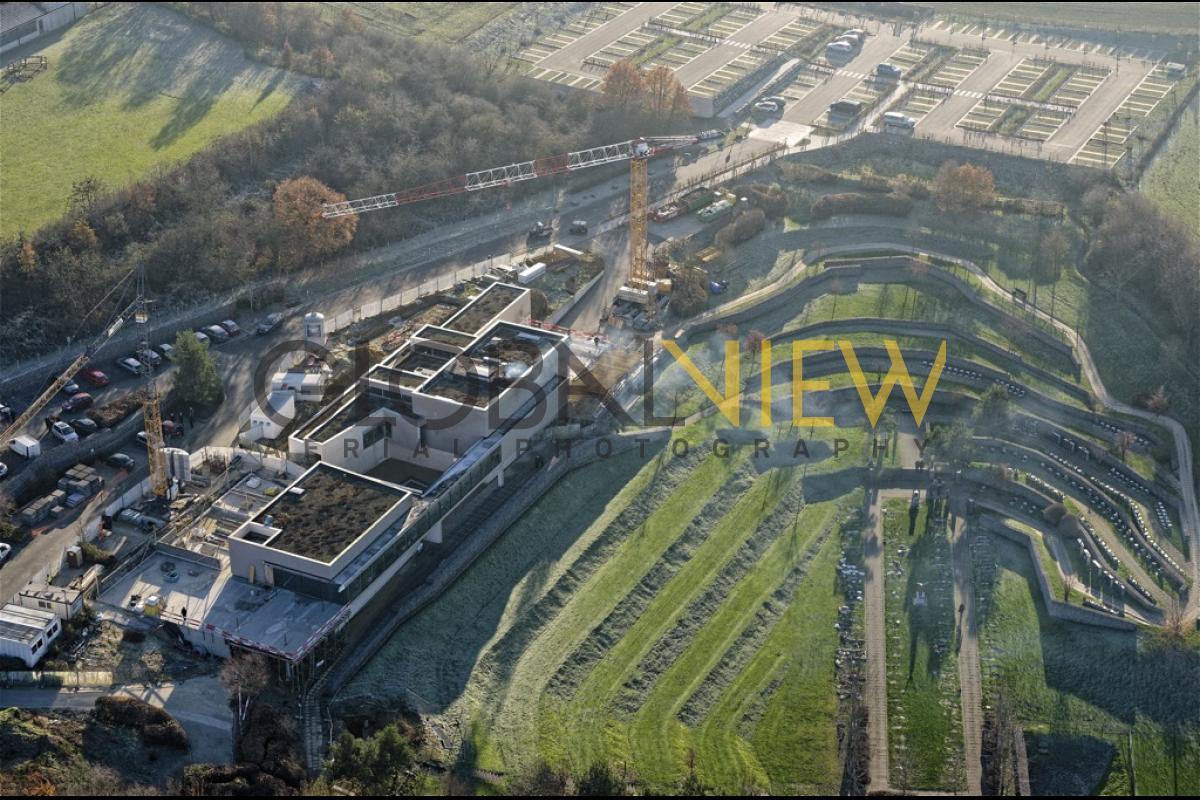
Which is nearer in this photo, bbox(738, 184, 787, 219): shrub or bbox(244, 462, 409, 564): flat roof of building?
bbox(244, 462, 409, 564): flat roof of building

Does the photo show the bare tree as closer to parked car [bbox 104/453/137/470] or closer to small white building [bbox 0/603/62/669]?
small white building [bbox 0/603/62/669]

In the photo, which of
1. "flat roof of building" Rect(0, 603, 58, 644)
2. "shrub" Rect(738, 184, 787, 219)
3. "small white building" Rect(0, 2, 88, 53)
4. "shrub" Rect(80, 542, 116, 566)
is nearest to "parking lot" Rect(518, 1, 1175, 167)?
"shrub" Rect(738, 184, 787, 219)

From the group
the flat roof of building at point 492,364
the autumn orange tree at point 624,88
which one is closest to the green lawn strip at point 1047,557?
the flat roof of building at point 492,364

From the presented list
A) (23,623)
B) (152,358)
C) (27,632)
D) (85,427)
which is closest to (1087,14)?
(152,358)

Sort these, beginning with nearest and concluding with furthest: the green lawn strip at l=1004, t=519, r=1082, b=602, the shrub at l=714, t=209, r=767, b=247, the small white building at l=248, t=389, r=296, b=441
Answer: the green lawn strip at l=1004, t=519, r=1082, b=602 < the small white building at l=248, t=389, r=296, b=441 < the shrub at l=714, t=209, r=767, b=247

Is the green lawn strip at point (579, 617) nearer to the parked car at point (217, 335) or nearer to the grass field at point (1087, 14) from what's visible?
the parked car at point (217, 335)

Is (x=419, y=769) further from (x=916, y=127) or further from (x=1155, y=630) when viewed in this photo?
(x=916, y=127)
